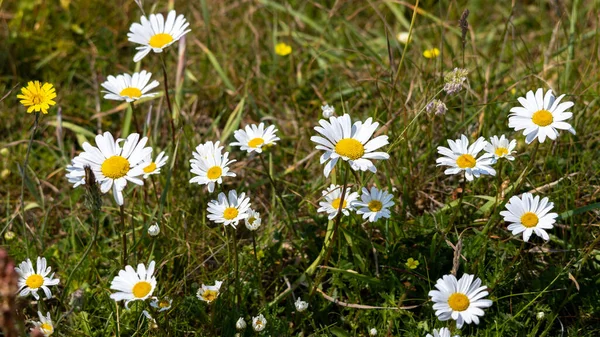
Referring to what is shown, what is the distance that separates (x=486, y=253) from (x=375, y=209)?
1.62 ft

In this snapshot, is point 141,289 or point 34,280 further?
point 34,280

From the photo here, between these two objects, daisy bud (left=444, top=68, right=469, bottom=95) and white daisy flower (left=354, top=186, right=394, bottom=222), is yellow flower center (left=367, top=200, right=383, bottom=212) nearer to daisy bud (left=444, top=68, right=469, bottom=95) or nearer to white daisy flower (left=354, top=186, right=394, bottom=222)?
white daisy flower (left=354, top=186, right=394, bottom=222)

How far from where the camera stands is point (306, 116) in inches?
135

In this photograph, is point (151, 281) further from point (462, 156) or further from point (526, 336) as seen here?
point (526, 336)

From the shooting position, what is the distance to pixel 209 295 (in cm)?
220

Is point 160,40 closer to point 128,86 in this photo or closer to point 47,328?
point 128,86

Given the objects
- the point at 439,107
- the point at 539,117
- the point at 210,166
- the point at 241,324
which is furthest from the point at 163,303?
the point at 539,117

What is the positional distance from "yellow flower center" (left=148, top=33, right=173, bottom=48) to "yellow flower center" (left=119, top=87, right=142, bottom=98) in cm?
17

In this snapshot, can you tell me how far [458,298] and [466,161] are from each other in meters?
0.47

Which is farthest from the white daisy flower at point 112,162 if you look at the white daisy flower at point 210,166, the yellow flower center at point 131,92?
the yellow flower center at point 131,92

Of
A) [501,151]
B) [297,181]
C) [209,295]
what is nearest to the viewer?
[209,295]

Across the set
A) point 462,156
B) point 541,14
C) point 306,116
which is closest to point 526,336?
point 462,156

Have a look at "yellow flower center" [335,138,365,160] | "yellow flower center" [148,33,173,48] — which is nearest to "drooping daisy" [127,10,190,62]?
"yellow flower center" [148,33,173,48]

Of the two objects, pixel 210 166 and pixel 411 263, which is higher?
pixel 210 166
